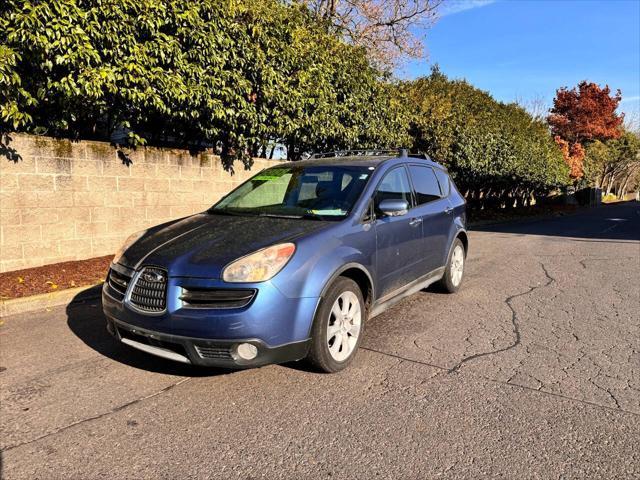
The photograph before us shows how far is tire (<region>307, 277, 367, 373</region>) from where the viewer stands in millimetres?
3320

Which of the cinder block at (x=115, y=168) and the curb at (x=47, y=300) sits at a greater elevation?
the cinder block at (x=115, y=168)

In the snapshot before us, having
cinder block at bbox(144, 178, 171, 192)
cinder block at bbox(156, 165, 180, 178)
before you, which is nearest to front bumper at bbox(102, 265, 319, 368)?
cinder block at bbox(144, 178, 171, 192)

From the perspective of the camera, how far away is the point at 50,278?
6.13 metres

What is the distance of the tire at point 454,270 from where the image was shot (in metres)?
5.70

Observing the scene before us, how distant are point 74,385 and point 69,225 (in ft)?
14.2

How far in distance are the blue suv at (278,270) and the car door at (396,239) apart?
0.01m

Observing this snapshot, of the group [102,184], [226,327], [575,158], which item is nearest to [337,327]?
[226,327]

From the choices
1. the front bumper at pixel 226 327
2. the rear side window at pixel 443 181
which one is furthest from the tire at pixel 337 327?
the rear side window at pixel 443 181

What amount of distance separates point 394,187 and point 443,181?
1.59 metres

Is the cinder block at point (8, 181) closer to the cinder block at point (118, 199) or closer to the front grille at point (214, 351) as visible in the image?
the cinder block at point (118, 199)

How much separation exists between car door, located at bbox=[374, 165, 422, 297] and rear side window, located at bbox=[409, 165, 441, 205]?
192 mm

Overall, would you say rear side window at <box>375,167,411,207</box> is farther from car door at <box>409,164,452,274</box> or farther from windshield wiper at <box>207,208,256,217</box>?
windshield wiper at <box>207,208,256,217</box>

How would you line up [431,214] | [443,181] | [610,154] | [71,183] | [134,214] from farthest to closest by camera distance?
[610,154], [134,214], [71,183], [443,181], [431,214]

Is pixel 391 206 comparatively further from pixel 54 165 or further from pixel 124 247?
pixel 54 165
